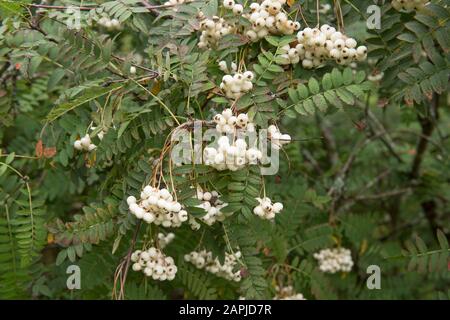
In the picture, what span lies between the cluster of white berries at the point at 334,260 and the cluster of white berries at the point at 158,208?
147 centimetres

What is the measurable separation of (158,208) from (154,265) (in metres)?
0.32

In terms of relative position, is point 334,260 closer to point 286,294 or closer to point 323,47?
point 286,294

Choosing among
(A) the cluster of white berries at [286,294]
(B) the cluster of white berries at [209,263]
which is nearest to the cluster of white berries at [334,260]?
(A) the cluster of white berries at [286,294]

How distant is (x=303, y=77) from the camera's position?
1843mm

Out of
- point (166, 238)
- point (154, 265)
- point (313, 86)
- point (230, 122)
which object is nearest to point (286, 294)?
point (166, 238)

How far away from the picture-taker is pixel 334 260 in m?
2.83

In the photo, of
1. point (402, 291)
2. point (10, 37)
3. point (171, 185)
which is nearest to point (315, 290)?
point (402, 291)

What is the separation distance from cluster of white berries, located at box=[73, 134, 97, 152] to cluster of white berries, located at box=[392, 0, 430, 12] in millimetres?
1041

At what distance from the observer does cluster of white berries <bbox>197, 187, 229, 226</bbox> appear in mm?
1612

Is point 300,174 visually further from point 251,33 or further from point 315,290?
point 251,33

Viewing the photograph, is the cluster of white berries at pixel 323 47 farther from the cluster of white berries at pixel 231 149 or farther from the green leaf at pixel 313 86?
the cluster of white berries at pixel 231 149

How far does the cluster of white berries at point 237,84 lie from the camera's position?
1.64m

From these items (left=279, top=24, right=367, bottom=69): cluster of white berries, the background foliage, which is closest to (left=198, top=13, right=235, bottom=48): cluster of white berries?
the background foliage
